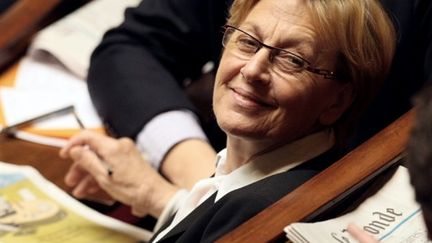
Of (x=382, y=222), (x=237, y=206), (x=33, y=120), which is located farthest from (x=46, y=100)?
(x=382, y=222)

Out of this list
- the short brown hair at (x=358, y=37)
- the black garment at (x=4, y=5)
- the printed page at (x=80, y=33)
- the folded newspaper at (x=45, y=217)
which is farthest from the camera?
the black garment at (x=4, y=5)

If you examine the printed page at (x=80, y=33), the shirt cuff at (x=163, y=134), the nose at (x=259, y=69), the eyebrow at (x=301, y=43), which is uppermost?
the eyebrow at (x=301, y=43)

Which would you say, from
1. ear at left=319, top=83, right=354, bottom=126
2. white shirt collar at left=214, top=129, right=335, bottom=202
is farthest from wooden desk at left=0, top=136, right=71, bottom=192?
ear at left=319, top=83, right=354, bottom=126

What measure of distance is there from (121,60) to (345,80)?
68cm

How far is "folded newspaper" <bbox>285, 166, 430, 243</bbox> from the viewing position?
838 millimetres

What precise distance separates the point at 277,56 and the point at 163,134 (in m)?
0.47

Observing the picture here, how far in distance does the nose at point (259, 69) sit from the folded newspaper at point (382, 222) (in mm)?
212

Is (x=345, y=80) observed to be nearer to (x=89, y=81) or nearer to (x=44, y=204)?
(x=44, y=204)

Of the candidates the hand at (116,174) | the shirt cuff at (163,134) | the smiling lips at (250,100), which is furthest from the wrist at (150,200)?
the smiling lips at (250,100)

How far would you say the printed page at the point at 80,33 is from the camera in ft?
5.31

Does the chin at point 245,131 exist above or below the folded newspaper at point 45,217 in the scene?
above

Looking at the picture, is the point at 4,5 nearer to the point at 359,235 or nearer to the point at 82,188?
the point at 82,188

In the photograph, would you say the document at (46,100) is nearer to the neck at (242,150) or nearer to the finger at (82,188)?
the finger at (82,188)

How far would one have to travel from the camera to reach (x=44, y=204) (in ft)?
4.15
